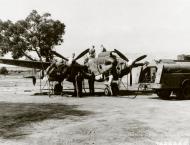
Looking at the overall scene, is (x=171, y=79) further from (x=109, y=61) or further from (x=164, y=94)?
(x=109, y=61)

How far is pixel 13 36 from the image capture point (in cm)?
7231

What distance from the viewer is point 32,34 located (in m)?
71.1

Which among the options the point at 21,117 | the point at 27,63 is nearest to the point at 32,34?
the point at 27,63

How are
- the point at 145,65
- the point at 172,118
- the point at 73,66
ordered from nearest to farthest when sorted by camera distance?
1. the point at 172,118
2. the point at 145,65
3. the point at 73,66

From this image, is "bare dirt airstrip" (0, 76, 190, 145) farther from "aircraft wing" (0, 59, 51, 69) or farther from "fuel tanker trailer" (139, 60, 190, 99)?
"aircraft wing" (0, 59, 51, 69)

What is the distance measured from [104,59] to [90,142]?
700 inches

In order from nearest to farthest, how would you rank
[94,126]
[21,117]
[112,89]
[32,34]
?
[94,126], [21,117], [112,89], [32,34]

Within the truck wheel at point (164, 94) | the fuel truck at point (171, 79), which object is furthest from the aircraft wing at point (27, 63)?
the truck wheel at point (164, 94)

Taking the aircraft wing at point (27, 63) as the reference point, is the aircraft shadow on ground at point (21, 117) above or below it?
below

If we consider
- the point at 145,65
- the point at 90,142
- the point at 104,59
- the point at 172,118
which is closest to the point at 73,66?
the point at 104,59

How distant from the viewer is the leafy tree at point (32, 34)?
70.6 meters

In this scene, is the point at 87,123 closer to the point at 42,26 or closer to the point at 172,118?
the point at 172,118

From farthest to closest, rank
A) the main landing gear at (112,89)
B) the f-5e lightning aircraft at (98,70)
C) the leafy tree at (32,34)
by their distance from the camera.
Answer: the leafy tree at (32,34), the main landing gear at (112,89), the f-5e lightning aircraft at (98,70)

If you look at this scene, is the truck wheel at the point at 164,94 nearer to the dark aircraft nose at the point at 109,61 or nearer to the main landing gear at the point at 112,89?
the main landing gear at the point at 112,89
